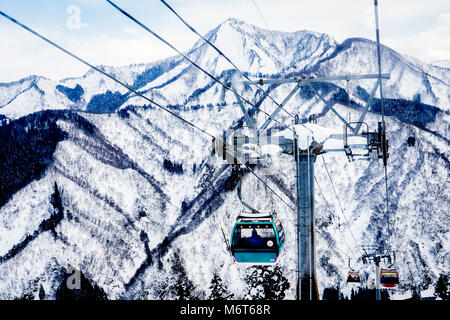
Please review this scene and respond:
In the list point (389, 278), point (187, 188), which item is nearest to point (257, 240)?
point (389, 278)

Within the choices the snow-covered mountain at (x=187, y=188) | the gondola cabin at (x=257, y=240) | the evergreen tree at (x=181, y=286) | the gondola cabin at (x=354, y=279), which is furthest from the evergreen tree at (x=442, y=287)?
the gondola cabin at (x=257, y=240)

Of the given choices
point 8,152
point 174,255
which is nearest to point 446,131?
point 174,255

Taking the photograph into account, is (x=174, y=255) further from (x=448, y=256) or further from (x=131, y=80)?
(x=131, y=80)

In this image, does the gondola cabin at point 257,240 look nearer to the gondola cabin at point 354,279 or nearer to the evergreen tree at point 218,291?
the gondola cabin at point 354,279

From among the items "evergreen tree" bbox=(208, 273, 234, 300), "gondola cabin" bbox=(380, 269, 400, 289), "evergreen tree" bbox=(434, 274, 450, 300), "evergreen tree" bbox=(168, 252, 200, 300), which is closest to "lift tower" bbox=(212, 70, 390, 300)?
"gondola cabin" bbox=(380, 269, 400, 289)

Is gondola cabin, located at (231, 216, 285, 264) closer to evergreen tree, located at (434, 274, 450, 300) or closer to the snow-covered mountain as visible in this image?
the snow-covered mountain

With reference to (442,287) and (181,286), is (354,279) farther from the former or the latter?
(181,286)
